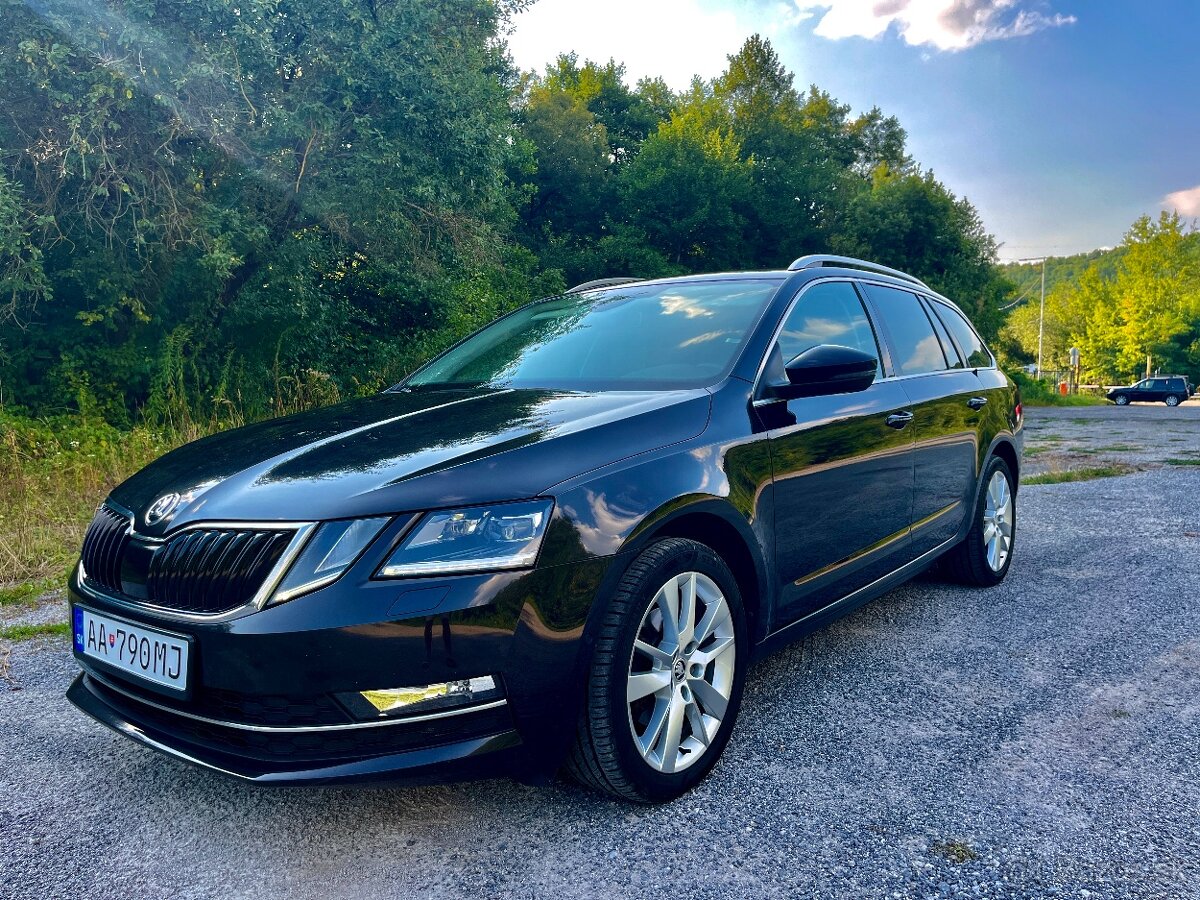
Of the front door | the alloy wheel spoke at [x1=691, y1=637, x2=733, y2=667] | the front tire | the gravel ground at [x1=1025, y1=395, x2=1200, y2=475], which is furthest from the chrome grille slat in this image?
the gravel ground at [x1=1025, y1=395, x2=1200, y2=475]

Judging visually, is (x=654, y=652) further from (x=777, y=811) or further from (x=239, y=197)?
(x=239, y=197)

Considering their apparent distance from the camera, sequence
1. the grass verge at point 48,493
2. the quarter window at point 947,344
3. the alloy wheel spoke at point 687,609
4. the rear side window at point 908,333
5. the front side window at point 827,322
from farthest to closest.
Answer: the grass verge at point 48,493
the quarter window at point 947,344
the rear side window at point 908,333
the front side window at point 827,322
the alloy wheel spoke at point 687,609

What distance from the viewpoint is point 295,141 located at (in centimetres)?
1148

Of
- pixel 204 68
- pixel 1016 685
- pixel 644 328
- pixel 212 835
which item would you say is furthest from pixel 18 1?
pixel 1016 685

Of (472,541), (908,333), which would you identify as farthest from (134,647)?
(908,333)

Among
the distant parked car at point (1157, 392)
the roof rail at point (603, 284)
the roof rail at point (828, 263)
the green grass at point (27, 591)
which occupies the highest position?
the roof rail at point (828, 263)

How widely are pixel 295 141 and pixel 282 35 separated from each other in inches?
50.8

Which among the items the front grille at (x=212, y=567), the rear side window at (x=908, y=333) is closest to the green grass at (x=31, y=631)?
the front grille at (x=212, y=567)

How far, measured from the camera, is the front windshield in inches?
118

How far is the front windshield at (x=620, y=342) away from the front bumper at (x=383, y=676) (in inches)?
43.2

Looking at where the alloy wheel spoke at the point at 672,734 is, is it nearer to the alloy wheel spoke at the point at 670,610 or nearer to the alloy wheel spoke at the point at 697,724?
the alloy wheel spoke at the point at 697,724

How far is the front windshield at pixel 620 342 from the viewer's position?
2988 millimetres

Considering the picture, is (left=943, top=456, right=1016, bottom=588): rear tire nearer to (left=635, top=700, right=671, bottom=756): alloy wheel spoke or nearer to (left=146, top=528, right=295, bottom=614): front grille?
(left=635, top=700, right=671, bottom=756): alloy wheel spoke

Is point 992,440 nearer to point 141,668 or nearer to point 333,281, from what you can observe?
point 141,668
